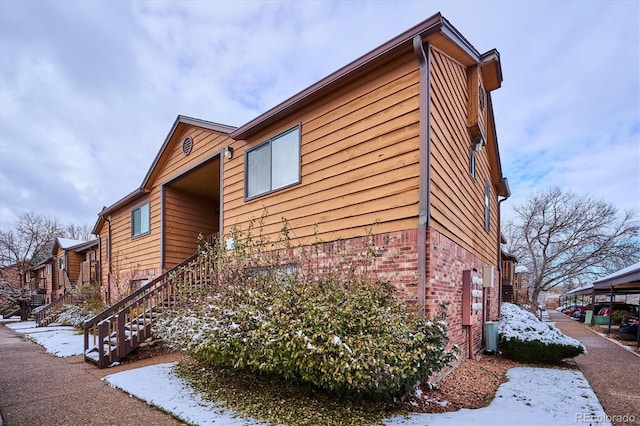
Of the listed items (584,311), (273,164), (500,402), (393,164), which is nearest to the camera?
(500,402)

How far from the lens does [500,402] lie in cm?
512

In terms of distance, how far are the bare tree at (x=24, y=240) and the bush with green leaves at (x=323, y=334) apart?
103 ft

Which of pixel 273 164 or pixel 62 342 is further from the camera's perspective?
pixel 62 342

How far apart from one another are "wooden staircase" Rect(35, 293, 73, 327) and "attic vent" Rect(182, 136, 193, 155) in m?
10.7

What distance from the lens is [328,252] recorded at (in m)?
6.86

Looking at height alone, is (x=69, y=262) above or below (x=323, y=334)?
below

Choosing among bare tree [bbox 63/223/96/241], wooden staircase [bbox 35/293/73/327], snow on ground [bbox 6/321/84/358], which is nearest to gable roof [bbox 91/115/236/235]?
snow on ground [bbox 6/321/84/358]

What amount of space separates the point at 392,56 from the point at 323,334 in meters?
4.61

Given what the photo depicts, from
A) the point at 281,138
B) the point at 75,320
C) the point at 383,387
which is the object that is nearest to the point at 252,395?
the point at 383,387

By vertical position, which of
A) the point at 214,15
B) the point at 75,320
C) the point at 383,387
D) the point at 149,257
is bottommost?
the point at 75,320

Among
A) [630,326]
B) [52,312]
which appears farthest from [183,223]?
[630,326]

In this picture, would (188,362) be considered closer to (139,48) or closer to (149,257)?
(149,257)

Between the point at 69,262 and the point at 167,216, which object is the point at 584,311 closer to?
the point at 167,216

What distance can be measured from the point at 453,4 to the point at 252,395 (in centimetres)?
1090
